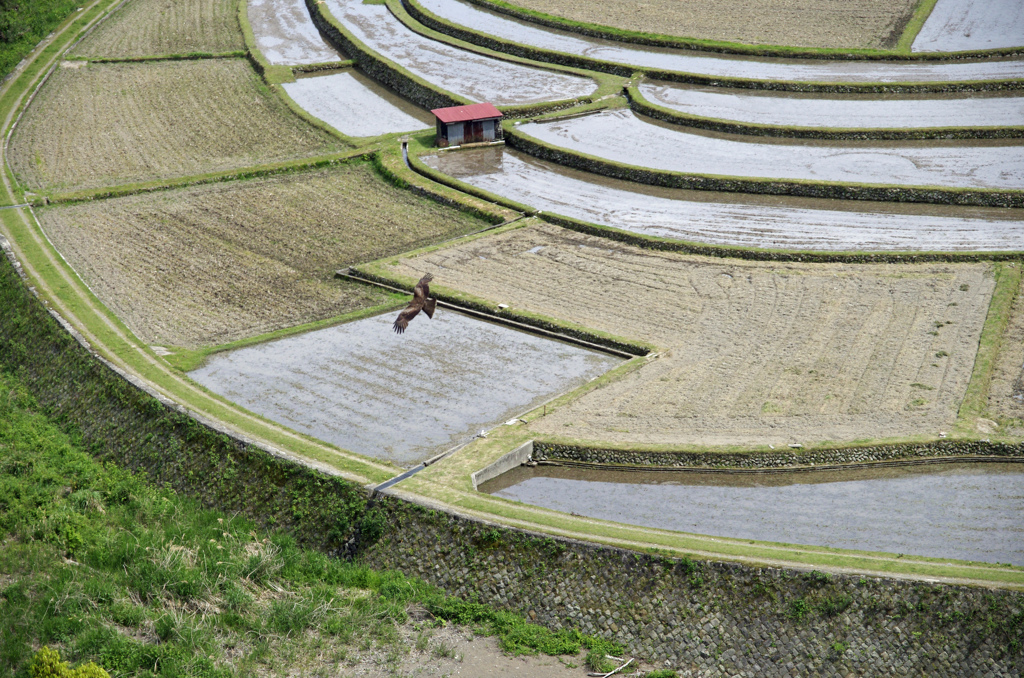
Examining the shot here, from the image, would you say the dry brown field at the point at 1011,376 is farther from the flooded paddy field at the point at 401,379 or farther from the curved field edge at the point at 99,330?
the curved field edge at the point at 99,330

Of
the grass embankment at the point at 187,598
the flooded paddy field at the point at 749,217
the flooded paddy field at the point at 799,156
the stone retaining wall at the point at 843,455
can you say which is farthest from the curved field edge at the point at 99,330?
the flooded paddy field at the point at 799,156

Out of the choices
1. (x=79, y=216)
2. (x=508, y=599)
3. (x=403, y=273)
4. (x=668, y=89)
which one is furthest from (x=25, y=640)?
(x=668, y=89)

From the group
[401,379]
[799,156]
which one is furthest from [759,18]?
[401,379]

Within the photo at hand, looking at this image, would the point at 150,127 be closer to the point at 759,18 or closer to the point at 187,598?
the point at 187,598

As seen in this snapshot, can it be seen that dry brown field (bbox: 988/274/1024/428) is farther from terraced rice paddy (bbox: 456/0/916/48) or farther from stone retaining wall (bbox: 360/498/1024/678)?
terraced rice paddy (bbox: 456/0/916/48)

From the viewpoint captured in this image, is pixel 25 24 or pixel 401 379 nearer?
pixel 401 379

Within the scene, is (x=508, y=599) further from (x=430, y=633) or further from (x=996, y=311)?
(x=996, y=311)
